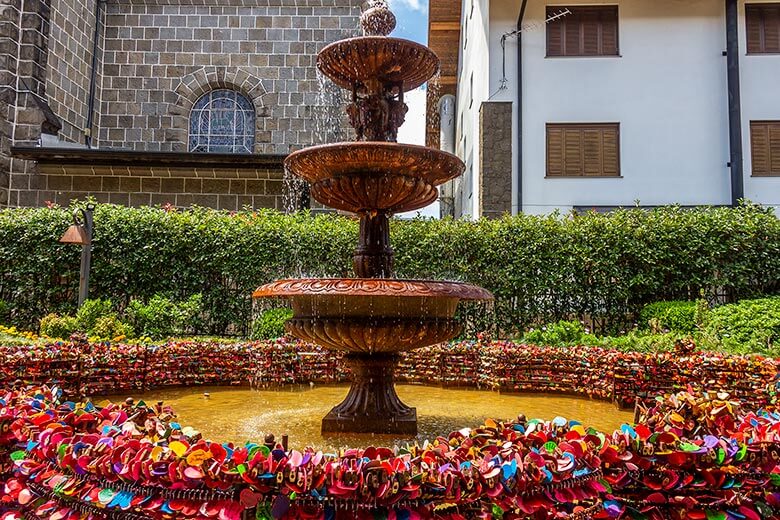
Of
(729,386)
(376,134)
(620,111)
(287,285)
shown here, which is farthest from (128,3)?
(729,386)

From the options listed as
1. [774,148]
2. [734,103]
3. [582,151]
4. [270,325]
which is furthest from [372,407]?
[774,148]

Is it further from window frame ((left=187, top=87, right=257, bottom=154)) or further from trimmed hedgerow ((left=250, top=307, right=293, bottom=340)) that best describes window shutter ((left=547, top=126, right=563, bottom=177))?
window frame ((left=187, top=87, right=257, bottom=154))

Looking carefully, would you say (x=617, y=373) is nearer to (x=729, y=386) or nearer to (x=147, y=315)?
(x=729, y=386)

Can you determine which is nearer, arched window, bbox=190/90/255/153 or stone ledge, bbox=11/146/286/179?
stone ledge, bbox=11/146/286/179

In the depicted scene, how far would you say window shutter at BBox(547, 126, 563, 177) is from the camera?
1521 centimetres

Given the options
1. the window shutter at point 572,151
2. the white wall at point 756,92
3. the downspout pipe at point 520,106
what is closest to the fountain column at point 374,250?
the downspout pipe at point 520,106

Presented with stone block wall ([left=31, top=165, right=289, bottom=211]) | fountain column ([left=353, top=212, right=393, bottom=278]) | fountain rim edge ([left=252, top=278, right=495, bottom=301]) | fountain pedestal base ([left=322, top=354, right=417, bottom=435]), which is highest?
stone block wall ([left=31, top=165, right=289, bottom=211])

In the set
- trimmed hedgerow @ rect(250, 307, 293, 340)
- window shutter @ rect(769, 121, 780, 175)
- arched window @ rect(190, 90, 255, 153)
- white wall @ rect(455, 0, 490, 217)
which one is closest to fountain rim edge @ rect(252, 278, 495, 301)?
trimmed hedgerow @ rect(250, 307, 293, 340)

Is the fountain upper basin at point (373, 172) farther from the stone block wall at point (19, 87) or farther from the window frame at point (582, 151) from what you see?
the stone block wall at point (19, 87)

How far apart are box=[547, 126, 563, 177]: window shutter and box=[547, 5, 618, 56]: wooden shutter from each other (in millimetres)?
2164

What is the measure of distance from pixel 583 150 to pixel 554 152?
74cm

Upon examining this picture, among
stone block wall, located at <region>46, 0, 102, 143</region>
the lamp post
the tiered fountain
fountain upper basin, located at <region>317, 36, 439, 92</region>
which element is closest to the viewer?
the tiered fountain

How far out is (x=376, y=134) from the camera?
Result: 5844 millimetres

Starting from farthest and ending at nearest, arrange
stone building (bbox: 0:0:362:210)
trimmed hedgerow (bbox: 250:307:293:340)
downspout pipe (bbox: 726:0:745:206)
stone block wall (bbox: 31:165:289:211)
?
stone building (bbox: 0:0:362:210)
stone block wall (bbox: 31:165:289:211)
downspout pipe (bbox: 726:0:745:206)
trimmed hedgerow (bbox: 250:307:293:340)
